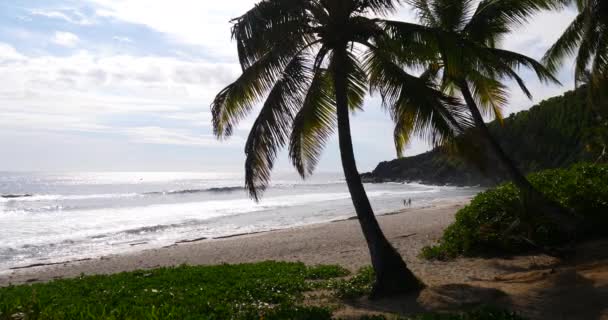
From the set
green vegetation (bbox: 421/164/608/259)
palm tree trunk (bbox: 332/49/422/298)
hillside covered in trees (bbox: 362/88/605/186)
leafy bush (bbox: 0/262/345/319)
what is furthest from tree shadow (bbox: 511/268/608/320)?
hillside covered in trees (bbox: 362/88/605/186)

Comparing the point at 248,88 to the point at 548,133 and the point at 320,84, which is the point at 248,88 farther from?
the point at 548,133

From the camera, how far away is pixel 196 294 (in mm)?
8539

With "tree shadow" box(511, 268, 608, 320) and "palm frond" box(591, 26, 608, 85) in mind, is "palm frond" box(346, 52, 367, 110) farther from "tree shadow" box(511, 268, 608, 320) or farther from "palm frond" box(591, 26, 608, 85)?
"palm frond" box(591, 26, 608, 85)

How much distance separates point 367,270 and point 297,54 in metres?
4.61

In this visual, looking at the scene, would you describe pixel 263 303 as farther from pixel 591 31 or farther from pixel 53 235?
pixel 53 235

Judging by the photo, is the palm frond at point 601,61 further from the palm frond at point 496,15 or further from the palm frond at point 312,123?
the palm frond at point 312,123

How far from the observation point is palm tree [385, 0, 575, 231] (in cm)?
770

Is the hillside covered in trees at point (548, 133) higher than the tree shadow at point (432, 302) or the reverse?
higher

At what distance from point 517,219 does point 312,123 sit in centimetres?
554

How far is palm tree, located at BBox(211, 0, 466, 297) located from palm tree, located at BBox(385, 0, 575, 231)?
528 mm

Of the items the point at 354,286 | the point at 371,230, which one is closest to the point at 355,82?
the point at 371,230

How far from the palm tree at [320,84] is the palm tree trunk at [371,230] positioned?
0.05 ft

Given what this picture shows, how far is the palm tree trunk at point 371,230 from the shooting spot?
8.25 m

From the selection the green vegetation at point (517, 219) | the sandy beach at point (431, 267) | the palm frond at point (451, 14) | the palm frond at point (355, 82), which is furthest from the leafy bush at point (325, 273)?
the palm frond at point (451, 14)
